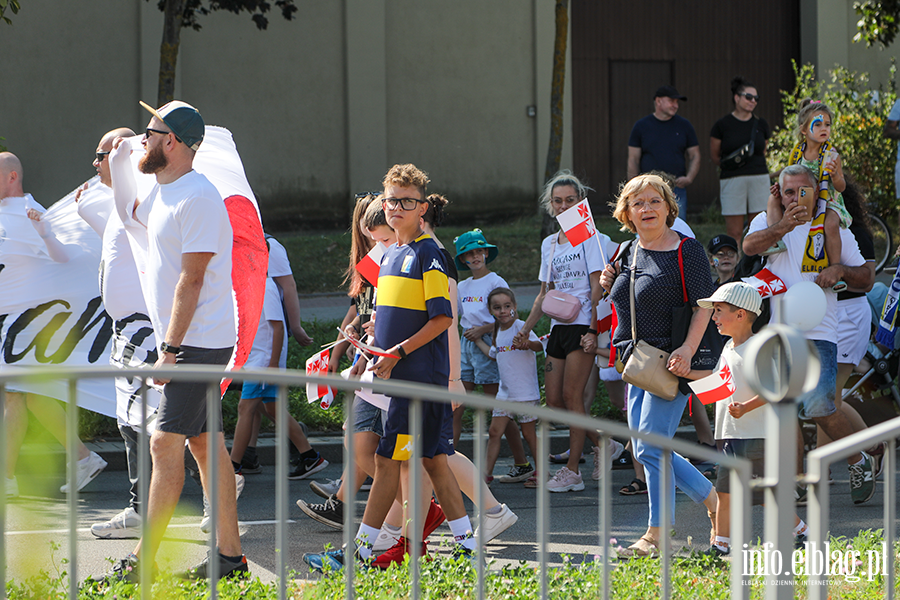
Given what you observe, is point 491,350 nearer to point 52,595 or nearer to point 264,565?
point 264,565

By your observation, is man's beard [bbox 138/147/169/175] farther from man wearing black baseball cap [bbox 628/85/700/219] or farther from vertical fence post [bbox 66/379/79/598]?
man wearing black baseball cap [bbox 628/85/700/219]

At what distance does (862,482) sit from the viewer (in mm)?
6355

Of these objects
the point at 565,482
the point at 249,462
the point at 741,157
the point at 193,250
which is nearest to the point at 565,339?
the point at 565,482

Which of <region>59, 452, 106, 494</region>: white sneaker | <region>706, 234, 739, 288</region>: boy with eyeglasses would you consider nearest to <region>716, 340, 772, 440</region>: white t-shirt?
<region>706, 234, 739, 288</region>: boy with eyeglasses

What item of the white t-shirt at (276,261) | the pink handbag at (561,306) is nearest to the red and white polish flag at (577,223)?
the pink handbag at (561,306)

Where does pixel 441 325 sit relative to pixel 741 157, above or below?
below

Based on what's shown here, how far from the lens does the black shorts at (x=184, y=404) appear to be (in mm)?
4539

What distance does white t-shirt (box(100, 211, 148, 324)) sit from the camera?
17.8ft

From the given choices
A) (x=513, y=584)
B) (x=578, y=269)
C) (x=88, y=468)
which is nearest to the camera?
(x=513, y=584)

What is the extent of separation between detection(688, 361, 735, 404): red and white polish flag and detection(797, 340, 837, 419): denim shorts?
132cm

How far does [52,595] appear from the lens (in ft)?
12.1

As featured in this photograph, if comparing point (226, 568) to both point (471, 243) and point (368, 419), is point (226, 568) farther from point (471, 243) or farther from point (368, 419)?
point (471, 243)

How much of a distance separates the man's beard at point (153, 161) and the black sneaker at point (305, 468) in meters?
3.13

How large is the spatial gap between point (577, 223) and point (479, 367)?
49.1 inches
